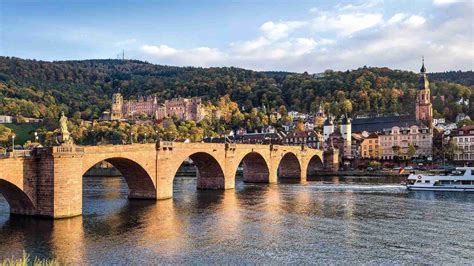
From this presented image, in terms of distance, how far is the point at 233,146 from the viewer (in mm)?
67312

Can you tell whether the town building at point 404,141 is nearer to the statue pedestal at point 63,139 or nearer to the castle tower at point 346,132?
the castle tower at point 346,132

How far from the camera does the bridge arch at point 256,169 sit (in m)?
80.6

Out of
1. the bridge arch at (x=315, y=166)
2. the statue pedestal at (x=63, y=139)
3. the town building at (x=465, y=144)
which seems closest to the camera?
the statue pedestal at (x=63, y=139)

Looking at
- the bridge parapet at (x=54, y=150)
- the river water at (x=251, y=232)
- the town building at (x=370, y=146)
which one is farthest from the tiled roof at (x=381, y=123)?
the bridge parapet at (x=54, y=150)

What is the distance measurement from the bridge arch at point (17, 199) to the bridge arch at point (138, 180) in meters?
11.3

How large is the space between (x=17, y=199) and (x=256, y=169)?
4867cm

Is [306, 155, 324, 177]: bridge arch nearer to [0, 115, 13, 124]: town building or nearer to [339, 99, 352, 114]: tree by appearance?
[339, 99, 352, 114]: tree

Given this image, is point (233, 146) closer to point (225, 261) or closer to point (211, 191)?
point (211, 191)

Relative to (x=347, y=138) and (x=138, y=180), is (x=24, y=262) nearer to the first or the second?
(x=138, y=180)

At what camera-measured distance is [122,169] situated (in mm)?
50156

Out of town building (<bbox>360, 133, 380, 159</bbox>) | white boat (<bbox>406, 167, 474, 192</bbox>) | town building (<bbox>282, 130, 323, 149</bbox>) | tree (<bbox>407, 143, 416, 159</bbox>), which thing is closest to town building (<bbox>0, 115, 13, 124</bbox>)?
town building (<bbox>282, 130, 323, 149</bbox>)

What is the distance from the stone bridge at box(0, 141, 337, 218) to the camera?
37.3 meters

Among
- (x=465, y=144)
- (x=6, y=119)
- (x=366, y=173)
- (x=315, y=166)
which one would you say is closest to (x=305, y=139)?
(x=315, y=166)

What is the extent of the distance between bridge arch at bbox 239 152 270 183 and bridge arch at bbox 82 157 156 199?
29.2 meters
